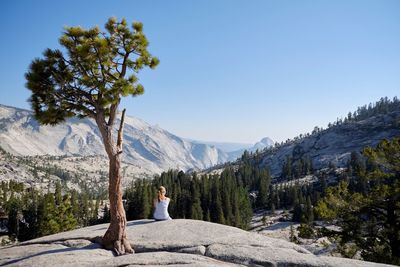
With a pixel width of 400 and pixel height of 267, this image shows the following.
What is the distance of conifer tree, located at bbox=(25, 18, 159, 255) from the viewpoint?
65.1 feet

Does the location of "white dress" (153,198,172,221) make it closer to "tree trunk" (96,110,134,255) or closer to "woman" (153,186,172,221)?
"woman" (153,186,172,221)

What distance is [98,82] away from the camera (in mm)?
20156

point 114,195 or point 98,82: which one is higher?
point 98,82

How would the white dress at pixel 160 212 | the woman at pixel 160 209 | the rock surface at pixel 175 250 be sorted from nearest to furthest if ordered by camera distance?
the rock surface at pixel 175 250 → the woman at pixel 160 209 → the white dress at pixel 160 212

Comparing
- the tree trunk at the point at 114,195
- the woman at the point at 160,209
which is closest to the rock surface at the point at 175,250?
the tree trunk at the point at 114,195

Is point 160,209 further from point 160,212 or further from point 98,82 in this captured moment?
point 98,82

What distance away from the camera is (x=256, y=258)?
17609 millimetres

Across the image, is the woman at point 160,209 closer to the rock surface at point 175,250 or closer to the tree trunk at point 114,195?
the rock surface at point 175,250

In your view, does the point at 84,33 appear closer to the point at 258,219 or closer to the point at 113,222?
the point at 113,222

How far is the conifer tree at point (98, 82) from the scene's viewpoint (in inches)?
781

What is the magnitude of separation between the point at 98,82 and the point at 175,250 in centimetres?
1087

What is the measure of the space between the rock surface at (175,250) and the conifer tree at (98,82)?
180 cm

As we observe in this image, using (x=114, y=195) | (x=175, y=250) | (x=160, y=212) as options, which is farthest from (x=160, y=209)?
(x=175, y=250)

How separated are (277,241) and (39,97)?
17.3 meters
